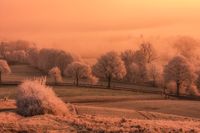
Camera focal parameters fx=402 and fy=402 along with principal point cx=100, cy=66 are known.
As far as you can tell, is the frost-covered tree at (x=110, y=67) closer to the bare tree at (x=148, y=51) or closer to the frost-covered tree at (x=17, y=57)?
the bare tree at (x=148, y=51)

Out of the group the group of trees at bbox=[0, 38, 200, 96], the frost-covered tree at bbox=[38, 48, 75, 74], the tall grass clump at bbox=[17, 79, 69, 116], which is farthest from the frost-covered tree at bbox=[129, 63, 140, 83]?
the tall grass clump at bbox=[17, 79, 69, 116]

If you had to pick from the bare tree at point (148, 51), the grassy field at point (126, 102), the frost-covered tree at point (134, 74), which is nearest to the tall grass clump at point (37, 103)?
the grassy field at point (126, 102)

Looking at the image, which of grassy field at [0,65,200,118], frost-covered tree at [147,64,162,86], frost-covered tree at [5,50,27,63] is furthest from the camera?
frost-covered tree at [5,50,27,63]

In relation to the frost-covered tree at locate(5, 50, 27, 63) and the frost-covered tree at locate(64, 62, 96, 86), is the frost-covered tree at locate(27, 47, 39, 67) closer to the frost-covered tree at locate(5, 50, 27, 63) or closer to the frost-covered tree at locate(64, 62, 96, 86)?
the frost-covered tree at locate(5, 50, 27, 63)

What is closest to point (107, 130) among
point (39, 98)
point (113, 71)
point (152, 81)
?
point (39, 98)

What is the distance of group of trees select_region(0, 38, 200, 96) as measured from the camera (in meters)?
100

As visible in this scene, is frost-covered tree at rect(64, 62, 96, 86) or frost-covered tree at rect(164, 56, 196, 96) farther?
frost-covered tree at rect(64, 62, 96, 86)

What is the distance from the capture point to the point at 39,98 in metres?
33.9

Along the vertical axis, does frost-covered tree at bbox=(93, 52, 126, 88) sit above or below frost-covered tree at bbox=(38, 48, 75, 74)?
below

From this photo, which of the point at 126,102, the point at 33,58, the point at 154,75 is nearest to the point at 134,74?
the point at 154,75

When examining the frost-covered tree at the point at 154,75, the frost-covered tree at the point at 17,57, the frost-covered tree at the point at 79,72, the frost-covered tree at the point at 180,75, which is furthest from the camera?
the frost-covered tree at the point at 17,57

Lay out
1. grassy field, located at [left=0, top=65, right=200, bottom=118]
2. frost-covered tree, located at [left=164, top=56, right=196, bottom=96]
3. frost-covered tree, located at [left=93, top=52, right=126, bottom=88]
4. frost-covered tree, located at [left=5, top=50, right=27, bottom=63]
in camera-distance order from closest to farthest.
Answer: grassy field, located at [left=0, top=65, right=200, bottom=118]
frost-covered tree, located at [left=164, top=56, right=196, bottom=96]
frost-covered tree, located at [left=93, top=52, right=126, bottom=88]
frost-covered tree, located at [left=5, top=50, right=27, bottom=63]

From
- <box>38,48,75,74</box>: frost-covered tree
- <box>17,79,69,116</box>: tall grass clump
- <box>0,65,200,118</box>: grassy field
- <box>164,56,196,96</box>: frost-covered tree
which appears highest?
<box>38,48,75,74</box>: frost-covered tree

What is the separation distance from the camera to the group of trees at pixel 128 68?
100275mm
